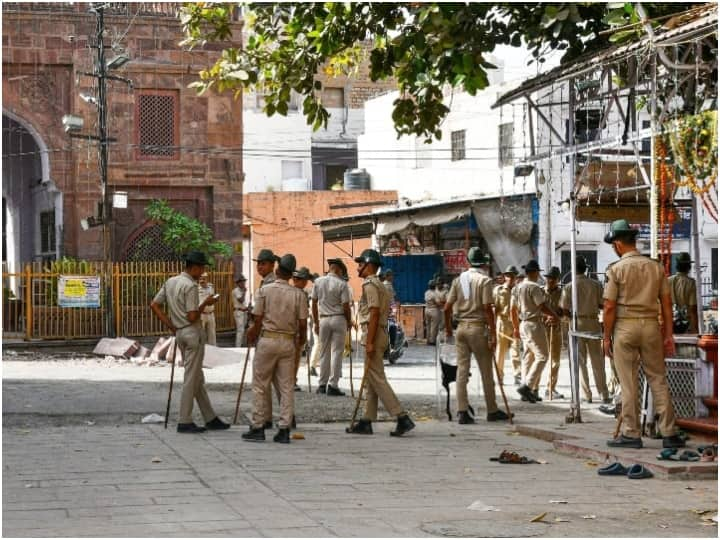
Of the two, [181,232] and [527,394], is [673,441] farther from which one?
[181,232]

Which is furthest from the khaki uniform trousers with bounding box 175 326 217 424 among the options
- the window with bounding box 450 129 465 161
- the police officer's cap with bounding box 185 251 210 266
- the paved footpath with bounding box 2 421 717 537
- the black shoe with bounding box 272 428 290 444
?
the window with bounding box 450 129 465 161

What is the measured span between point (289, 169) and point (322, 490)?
39924 millimetres

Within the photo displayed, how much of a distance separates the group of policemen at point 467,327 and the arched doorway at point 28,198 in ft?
46.7

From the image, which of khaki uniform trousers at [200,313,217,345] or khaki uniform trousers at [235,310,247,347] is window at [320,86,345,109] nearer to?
khaki uniform trousers at [235,310,247,347]

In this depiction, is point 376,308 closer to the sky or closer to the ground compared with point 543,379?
closer to the sky

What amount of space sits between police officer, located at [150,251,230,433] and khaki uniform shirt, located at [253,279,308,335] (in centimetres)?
94

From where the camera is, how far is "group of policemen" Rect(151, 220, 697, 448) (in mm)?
10148

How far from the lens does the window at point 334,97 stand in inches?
1989

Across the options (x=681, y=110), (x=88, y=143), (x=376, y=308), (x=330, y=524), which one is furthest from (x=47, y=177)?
(x=330, y=524)

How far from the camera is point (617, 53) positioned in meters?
10.8

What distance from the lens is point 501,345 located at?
59.9ft

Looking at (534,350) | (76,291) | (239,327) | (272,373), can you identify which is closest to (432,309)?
(239,327)

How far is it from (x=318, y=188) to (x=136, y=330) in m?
22.1

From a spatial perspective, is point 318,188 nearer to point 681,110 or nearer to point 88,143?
Result: point 88,143
